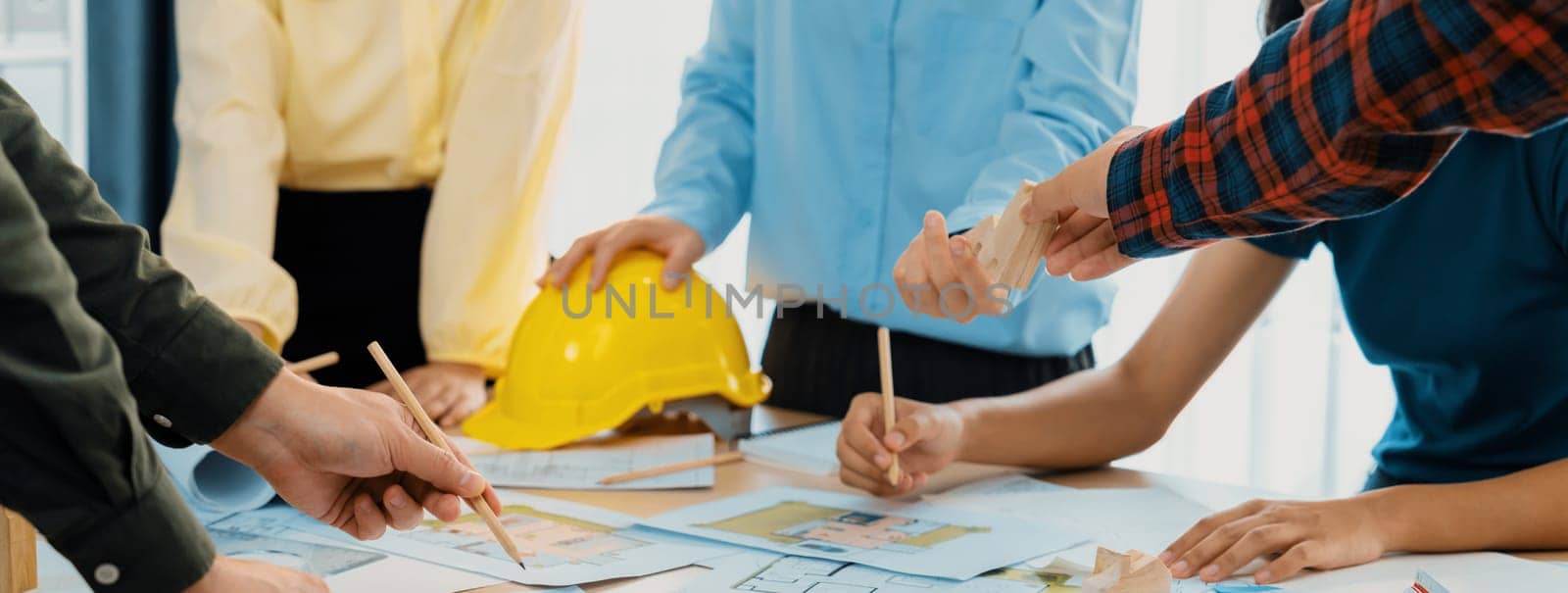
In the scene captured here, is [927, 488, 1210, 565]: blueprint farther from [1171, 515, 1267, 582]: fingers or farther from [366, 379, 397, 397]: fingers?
[366, 379, 397, 397]: fingers

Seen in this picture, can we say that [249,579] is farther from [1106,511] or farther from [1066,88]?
[1066,88]

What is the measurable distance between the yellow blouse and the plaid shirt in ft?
2.96

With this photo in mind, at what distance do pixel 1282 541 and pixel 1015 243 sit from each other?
1.05ft

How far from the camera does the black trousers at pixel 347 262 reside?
5.94 ft

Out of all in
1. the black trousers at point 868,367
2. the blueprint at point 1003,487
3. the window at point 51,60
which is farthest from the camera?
the window at point 51,60

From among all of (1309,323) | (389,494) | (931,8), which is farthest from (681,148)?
(1309,323)

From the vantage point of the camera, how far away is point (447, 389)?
1.70m

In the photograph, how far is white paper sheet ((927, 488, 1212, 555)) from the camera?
121 cm

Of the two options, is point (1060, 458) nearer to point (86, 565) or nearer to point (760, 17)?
point (760, 17)

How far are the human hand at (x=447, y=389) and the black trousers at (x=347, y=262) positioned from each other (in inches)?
3.9

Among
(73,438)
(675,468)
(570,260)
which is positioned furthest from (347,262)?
(73,438)

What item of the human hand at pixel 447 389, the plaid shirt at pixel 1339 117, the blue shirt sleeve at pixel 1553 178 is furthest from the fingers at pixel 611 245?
the blue shirt sleeve at pixel 1553 178

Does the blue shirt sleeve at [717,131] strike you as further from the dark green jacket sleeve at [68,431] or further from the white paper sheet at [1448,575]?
the dark green jacket sleeve at [68,431]

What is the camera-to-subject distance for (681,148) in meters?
1.81
